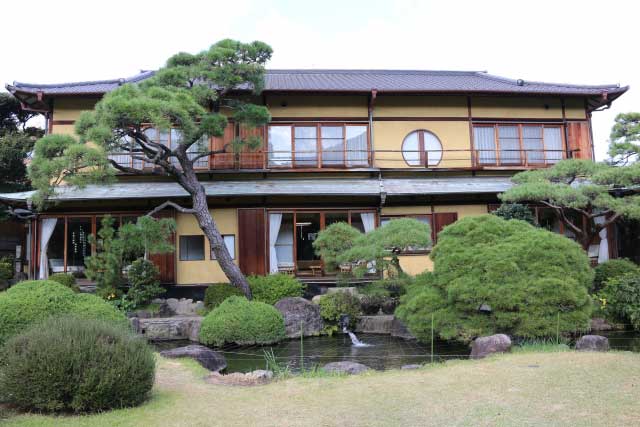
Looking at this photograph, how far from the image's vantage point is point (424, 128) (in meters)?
16.8

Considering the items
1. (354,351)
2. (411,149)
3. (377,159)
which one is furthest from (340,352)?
(411,149)

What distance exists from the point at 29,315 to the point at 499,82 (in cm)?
1717

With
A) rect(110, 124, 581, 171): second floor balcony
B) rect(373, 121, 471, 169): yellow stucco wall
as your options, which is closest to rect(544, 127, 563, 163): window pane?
rect(110, 124, 581, 171): second floor balcony

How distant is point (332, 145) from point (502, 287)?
8.95 meters

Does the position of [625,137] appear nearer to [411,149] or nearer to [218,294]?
[411,149]

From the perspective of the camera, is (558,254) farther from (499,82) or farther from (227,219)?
(499,82)

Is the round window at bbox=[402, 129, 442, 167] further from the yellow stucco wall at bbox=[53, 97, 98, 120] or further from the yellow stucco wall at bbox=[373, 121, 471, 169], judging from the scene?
the yellow stucco wall at bbox=[53, 97, 98, 120]

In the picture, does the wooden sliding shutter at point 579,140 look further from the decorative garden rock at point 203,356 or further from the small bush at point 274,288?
the decorative garden rock at point 203,356

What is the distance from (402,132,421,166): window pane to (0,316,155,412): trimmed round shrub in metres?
12.7

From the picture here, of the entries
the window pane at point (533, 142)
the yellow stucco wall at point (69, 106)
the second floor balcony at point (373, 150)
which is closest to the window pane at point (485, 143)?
the second floor balcony at point (373, 150)

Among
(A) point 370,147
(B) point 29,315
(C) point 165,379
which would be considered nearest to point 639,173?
(A) point 370,147

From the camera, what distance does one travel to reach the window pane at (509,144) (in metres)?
17.0

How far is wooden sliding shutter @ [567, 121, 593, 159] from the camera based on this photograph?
55.9ft

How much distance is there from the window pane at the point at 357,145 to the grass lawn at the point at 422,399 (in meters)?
9.99
